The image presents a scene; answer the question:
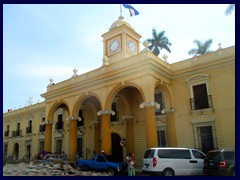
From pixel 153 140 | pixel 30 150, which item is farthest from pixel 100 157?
pixel 30 150

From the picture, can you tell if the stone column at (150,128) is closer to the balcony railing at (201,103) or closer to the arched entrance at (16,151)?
the balcony railing at (201,103)

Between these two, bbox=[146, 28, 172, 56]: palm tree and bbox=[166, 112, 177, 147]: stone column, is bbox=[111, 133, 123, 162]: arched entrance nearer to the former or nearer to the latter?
bbox=[166, 112, 177, 147]: stone column

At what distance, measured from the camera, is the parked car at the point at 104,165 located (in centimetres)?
1487

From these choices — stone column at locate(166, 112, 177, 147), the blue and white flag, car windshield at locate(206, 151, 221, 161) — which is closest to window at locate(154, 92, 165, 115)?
stone column at locate(166, 112, 177, 147)

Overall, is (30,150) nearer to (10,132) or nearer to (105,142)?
(10,132)

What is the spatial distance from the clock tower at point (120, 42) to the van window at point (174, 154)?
1193 centimetres

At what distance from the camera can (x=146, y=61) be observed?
1677 cm

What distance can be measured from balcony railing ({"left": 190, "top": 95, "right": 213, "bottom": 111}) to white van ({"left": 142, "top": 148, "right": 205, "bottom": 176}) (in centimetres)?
542

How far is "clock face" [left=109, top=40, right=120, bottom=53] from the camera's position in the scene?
23698 mm

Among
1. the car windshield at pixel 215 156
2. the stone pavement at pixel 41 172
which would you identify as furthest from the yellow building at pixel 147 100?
the car windshield at pixel 215 156

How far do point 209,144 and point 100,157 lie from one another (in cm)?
756

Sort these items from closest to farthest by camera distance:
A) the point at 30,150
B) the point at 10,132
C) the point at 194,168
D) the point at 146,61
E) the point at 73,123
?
the point at 194,168, the point at 146,61, the point at 73,123, the point at 30,150, the point at 10,132

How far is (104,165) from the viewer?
1528cm
